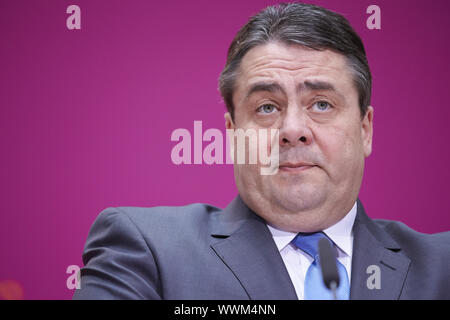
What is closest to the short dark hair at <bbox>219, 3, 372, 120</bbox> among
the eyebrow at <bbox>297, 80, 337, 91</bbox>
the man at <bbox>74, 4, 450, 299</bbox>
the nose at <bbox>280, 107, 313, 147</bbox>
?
the man at <bbox>74, 4, 450, 299</bbox>

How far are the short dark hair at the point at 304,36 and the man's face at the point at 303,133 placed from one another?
3cm

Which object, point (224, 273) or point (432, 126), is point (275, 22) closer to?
point (224, 273)

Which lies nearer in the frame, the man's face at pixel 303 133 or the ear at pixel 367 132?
the man's face at pixel 303 133

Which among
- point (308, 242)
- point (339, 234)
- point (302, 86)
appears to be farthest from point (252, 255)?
point (302, 86)

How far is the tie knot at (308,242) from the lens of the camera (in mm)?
1765

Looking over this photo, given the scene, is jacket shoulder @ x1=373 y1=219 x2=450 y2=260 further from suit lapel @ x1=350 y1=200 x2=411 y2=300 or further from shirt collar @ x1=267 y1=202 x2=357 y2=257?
shirt collar @ x1=267 y1=202 x2=357 y2=257

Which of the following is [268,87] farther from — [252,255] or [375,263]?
[375,263]

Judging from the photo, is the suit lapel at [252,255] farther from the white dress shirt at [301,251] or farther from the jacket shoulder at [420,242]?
the jacket shoulder at [420,242]

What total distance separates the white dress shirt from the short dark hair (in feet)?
1.45

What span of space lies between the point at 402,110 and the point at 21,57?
6.01 ft

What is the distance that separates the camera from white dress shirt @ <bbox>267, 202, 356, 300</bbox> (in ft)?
5.63

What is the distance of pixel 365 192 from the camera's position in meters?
2.58

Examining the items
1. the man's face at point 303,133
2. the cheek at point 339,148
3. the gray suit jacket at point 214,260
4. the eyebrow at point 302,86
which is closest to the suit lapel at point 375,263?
the gray suit jacket at point 214,260
